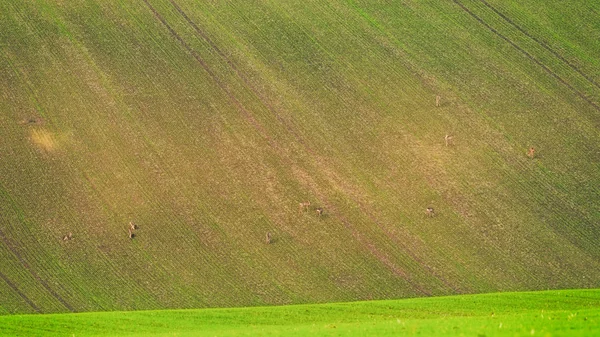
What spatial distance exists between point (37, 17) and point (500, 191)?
65.6 ft

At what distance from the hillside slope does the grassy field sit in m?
1.54

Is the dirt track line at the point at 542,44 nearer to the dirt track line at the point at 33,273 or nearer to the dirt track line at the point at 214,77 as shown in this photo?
the dirt track line at the point at 214,77

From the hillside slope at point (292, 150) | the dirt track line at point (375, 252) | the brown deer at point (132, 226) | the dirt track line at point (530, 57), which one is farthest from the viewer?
the dirt track line at point (530, 57)

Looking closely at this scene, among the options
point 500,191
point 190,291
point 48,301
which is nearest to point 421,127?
point 500,191

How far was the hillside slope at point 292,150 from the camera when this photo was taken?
2805 cm

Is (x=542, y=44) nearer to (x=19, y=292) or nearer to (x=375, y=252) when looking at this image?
(x=375, y=252)

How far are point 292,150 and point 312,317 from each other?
9.65 meters

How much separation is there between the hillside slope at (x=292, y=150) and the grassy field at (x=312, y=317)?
1536mm

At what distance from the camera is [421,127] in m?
34.2

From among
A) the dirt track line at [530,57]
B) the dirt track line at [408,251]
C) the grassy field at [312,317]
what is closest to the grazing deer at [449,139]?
the dirt track line at [408,251]

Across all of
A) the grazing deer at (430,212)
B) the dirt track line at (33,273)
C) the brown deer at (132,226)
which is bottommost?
the dirt track line at (33,273)

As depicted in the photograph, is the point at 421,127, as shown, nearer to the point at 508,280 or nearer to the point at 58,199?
the point at 508,280

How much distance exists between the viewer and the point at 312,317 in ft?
80.4

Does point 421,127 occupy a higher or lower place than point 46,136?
higher
